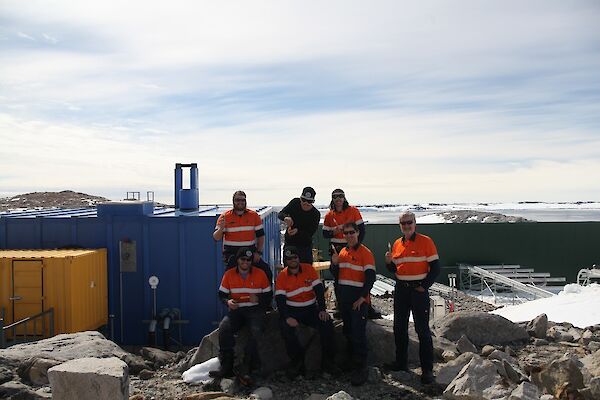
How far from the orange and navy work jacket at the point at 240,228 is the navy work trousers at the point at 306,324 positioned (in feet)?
4.34

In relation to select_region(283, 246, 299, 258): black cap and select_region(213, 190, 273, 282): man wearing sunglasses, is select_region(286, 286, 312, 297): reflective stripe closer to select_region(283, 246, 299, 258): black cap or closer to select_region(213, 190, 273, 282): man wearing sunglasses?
select_region(283, 246, 299, 258): black cap

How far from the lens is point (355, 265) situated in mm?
7312

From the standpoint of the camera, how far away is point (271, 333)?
813 centimetres

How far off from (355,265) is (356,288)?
0.28 metres

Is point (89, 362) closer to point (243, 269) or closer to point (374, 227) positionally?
point (243, 269)

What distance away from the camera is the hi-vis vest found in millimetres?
7289

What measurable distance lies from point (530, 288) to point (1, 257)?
17579mm

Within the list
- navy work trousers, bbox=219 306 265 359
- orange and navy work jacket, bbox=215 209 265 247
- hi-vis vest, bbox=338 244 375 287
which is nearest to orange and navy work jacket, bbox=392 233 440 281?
hi-vis vest, bbox=338 244 375 287

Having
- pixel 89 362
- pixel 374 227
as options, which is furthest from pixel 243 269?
pixel 374 227

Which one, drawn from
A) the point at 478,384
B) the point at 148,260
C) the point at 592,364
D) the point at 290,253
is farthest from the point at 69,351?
the point at 592,364

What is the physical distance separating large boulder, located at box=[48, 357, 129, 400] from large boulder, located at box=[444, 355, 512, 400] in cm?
334

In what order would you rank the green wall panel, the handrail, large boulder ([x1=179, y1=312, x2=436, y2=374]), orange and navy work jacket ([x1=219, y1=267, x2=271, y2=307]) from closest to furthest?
orange and navy work jacket ([x1=219, y1=267, x2=271, y2=307]) → large boulder ([x1=179, y1=312, x2=436, y2=374]) → the handrail → the green wall panel

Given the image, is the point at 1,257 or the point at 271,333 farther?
the point at 1,257

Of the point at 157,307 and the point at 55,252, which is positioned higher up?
the point at 55,252
